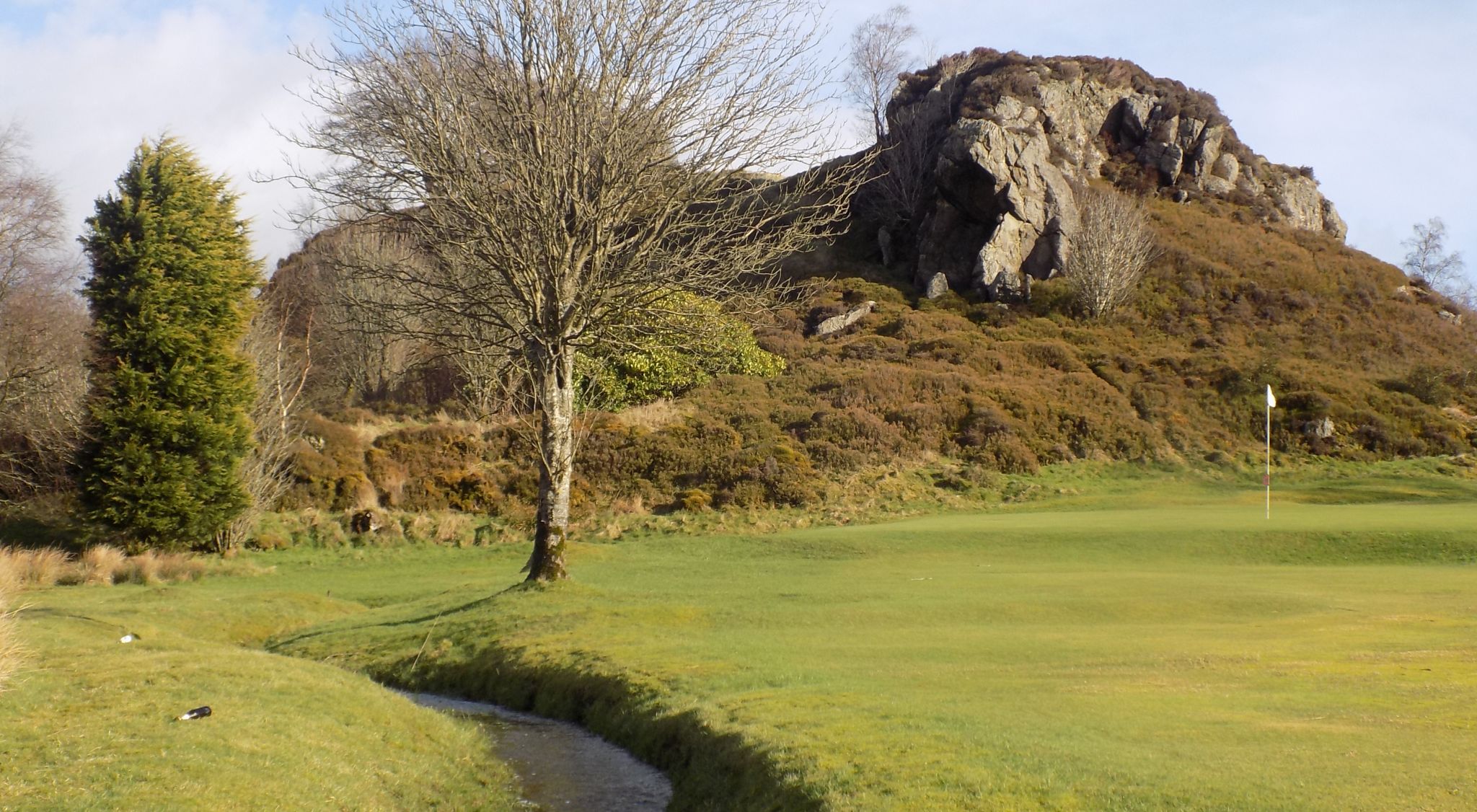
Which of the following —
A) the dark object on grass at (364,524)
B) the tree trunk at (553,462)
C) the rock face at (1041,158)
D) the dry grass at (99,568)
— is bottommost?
the dry grass at (99,568)

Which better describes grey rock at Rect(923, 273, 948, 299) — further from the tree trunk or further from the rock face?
the tree trunk

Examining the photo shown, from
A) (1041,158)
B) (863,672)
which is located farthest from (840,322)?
(863,672)

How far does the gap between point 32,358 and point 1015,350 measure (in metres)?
37.8

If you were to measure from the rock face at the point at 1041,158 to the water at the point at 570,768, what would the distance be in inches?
1923

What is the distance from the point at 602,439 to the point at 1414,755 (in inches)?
1252

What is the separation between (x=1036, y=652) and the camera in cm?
1356

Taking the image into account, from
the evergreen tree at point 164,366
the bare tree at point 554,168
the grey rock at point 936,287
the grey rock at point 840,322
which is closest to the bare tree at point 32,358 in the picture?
the evergreen tree at point 164,366

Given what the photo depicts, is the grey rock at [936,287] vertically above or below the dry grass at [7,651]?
above

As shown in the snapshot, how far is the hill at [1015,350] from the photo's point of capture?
1468 inches

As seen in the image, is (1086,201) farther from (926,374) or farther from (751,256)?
Answer: (751,256)

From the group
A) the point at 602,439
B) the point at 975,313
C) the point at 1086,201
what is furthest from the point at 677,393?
the point at 1086,201

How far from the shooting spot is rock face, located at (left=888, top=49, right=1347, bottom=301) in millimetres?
61438

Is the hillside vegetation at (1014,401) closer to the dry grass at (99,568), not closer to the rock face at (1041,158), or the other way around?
the rock face at (1041,158)

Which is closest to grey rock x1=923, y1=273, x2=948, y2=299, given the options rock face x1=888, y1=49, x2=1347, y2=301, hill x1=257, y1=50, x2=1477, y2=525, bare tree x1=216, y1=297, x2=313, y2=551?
rock face x1=888, y1=49, x2=1347, y2=301
